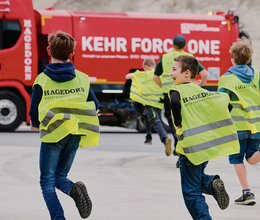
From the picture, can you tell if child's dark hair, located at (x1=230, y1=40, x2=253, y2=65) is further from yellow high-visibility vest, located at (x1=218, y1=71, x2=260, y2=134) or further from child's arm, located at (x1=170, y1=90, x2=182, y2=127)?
child's arm, located at (x1=170, y1=90, x2=182, y2=127)

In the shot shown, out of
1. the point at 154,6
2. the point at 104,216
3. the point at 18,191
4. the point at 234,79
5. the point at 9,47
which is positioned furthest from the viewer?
the point at 154,6

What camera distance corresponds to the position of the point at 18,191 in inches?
454

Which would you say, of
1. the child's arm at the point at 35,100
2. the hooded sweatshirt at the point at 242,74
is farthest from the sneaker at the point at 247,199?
the child's arm at the point at 35,100

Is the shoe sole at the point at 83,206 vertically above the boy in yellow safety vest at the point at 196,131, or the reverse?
the boy in yellow safety vest at the point at 196,131

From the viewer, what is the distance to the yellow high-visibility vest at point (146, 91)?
54.5 feet

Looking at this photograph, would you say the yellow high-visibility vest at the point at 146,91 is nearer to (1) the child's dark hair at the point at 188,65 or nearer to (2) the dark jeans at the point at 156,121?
(2) the dark jeans at the point at 156,121

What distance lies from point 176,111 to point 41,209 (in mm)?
2469

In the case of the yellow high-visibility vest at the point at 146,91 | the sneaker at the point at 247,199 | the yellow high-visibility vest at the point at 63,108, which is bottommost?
the sneaker at the point at 247,199

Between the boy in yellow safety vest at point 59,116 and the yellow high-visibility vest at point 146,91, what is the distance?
7.75m

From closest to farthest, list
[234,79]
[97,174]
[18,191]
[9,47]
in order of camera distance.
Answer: [234,79] < [18,191] < [97,174] < [9,47]

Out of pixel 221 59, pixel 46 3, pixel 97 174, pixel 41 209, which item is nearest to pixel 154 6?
pixel 46 3

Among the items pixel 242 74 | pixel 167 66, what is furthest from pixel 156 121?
pixel 242 74

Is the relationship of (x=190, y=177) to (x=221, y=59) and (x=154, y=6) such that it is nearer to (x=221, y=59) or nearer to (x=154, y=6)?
(x=221, y=59)

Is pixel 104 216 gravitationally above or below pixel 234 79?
below
